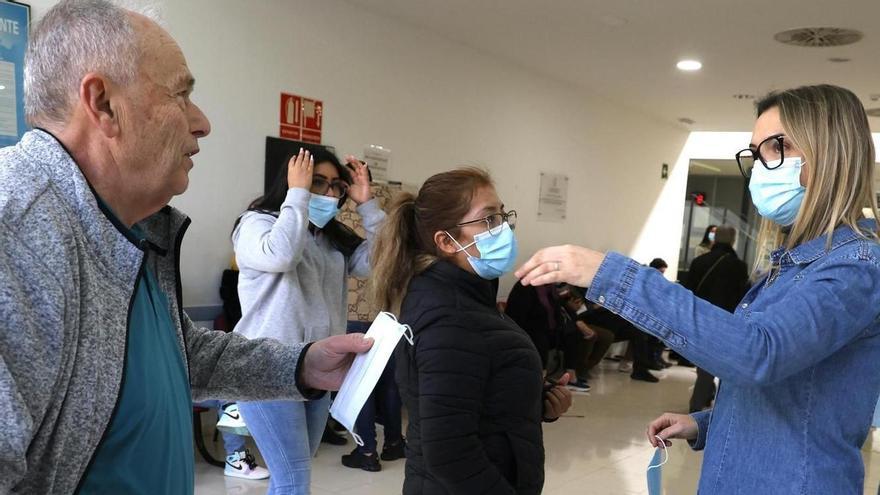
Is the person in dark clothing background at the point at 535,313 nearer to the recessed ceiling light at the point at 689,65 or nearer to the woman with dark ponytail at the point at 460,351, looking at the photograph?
the recessed ceiling light at the point at 689,65

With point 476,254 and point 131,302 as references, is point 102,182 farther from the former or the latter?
point 476,254

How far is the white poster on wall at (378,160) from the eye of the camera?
18.2 feet

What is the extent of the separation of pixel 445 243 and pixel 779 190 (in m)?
0.89

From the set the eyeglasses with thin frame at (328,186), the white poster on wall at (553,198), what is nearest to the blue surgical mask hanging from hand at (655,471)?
the eyeglasses with thin frame at (328,186)

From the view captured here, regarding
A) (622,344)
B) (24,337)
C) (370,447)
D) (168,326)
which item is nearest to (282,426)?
(168,326)

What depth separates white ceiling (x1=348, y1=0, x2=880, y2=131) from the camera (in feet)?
17.2

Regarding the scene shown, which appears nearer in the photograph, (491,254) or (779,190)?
(779,190)

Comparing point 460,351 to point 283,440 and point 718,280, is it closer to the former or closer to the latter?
point 283,440

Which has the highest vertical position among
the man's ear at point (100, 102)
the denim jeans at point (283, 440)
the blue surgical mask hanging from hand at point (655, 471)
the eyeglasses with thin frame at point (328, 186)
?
the man's ear at point (100, 102)

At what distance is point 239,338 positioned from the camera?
4.48ft

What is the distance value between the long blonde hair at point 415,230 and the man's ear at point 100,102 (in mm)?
1087

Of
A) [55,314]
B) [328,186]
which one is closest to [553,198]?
[328,186]

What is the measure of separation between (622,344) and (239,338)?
8.56 metres

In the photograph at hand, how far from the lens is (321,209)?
9.72 feet
